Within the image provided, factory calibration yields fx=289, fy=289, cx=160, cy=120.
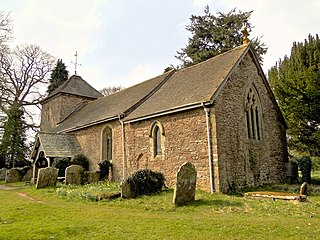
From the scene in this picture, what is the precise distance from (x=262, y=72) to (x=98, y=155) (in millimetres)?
13113

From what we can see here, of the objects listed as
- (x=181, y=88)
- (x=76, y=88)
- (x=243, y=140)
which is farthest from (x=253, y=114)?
(x=76, y=88)

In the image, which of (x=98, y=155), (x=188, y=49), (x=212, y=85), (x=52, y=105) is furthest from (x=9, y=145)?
(x=212, y=85)

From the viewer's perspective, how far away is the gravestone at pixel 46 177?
1678cm

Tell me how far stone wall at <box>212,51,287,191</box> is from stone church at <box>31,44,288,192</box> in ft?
0.15

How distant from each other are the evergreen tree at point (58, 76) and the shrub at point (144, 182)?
1354 inches

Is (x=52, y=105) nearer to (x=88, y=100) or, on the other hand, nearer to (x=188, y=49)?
(x=88, y=100)

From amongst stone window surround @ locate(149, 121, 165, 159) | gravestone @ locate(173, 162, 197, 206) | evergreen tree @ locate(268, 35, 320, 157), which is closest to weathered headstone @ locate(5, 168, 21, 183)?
stone window surround @ locate(149, 121, 165, 159)

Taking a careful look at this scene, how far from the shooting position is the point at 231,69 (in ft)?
52.0

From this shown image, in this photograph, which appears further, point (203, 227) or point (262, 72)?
point (262, 72)

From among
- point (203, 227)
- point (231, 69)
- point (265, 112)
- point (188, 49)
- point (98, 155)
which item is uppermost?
point (188, 49)

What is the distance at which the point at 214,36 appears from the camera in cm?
3809

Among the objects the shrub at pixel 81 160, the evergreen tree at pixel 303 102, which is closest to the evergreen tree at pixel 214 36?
the evergreen tree at pixel 303 102

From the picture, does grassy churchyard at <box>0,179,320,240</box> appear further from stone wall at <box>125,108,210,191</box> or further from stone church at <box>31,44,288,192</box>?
stone church at <box>31,44,288,192</box>

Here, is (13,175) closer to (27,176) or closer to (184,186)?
(27,176)
